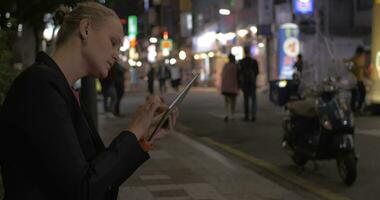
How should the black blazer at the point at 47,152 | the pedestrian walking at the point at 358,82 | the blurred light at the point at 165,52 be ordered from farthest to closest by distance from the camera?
the blurred light at the point at 165,52
the pedestrian walking at the point at 358,82
the black blazer at the point at 47,152

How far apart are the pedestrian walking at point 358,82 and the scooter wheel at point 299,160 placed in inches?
333

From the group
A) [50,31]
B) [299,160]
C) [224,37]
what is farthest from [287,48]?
[299,160]

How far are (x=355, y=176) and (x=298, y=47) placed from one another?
22.5 metres

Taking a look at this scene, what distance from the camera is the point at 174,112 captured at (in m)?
2.15

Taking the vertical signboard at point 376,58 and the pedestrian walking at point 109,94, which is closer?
the vertical signboard at point 376,58

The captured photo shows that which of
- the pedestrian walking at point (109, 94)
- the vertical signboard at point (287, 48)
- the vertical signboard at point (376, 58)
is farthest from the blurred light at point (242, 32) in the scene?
the vertical signboard at point (376, 58)

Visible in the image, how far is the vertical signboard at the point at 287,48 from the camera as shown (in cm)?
3021

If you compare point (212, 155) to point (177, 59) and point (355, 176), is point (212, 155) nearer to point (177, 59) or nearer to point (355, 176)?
point (355, 176)

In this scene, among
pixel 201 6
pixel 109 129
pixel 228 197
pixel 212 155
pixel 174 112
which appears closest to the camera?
pixel 174 112

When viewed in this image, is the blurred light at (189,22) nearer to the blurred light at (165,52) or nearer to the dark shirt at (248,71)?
the blurred light at (165,52)

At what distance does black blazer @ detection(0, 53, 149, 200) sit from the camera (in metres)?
1.81

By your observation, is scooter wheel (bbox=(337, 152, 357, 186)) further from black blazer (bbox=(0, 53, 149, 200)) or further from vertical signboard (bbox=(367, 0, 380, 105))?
vertical signboard (bbox=(367, 0, 380, 105))

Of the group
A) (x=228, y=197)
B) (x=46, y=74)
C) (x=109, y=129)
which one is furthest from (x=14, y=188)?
(x=109, y=129)

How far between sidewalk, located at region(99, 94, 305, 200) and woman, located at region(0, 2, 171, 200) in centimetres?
510
